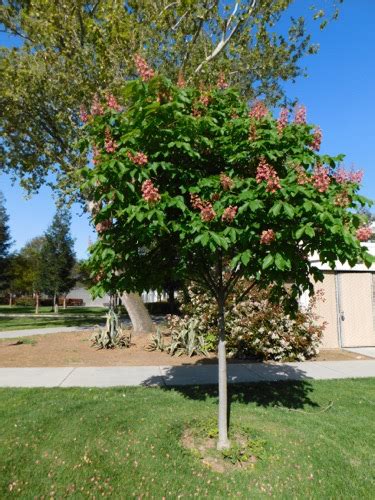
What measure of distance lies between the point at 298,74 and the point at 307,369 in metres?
12.7

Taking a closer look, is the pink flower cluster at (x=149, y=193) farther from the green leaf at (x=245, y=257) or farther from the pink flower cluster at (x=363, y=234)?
the pink flower cluster at (x=363, y=234)

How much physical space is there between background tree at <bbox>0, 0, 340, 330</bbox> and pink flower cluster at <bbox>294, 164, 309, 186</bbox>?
31.3 ft

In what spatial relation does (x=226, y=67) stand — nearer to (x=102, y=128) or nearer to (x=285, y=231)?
(x=102, y=128)

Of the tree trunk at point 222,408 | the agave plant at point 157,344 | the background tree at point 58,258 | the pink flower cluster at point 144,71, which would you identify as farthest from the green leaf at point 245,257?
the background tree at point 58,258

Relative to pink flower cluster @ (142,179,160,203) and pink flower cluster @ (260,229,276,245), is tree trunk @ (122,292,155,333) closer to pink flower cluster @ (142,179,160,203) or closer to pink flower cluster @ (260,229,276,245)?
pink flower cluster @ (142,179,160,203)

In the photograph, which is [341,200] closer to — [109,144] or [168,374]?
[109,144]

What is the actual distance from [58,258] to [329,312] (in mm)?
27687

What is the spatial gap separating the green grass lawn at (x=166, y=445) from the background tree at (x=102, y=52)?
8.02 m

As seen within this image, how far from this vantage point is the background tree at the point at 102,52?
500 inches

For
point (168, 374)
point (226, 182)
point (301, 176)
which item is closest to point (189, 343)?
point (168, 374)

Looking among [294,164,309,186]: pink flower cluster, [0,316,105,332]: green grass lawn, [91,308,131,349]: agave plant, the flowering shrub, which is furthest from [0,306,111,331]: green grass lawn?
Answer: [294,164,309,186]: pink flower cluster

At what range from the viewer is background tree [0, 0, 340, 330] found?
12688mm

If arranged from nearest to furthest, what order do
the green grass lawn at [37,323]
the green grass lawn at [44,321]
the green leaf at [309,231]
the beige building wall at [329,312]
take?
the green leaf at [309,231]
the beige building wall at [329,312]
the green grass lawn at [37,323]
the green grass lawn at [44,321]

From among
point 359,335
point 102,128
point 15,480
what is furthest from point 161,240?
point 359,335
